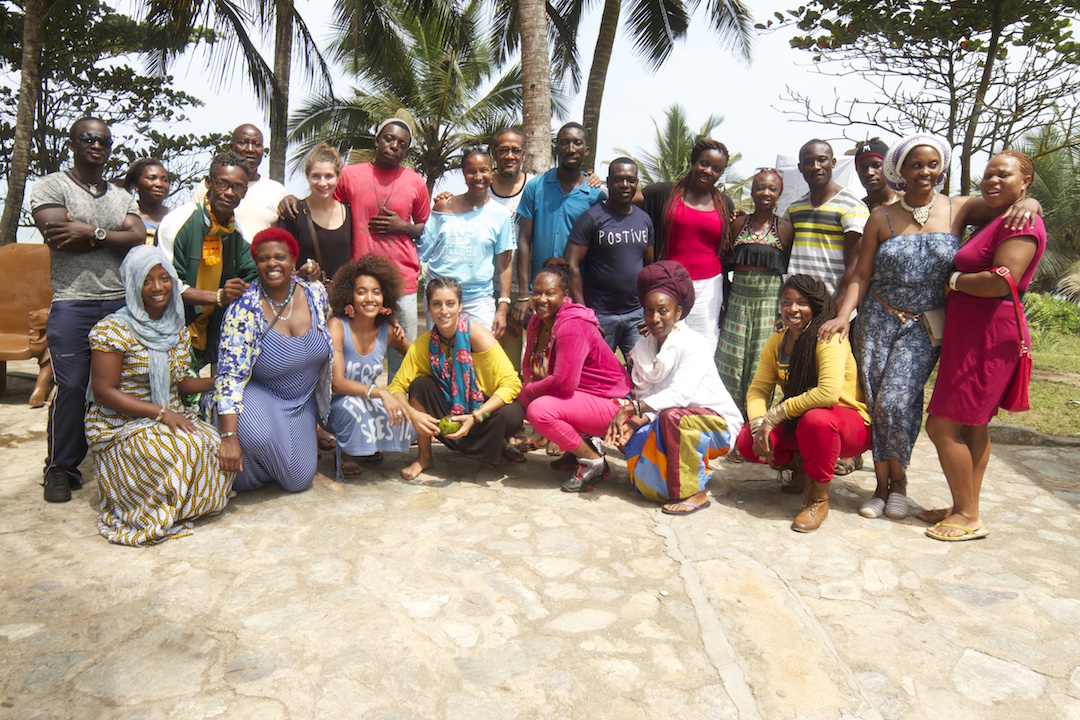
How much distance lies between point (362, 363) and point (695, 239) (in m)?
2.14

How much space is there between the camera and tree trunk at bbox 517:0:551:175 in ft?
24.7

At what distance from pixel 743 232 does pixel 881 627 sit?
2625 millimetres

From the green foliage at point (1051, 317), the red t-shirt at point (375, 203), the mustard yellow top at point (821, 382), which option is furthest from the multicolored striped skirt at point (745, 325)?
the green foliage at point (1051, 317)

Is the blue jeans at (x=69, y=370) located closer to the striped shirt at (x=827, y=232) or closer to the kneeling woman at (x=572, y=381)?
the kneeling woman at (x=572, y=381)

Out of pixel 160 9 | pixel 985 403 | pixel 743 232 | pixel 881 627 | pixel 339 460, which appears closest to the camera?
pixel 881 627

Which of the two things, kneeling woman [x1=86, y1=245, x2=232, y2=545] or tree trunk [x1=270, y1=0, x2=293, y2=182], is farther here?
tree trunk [x1=270, y1=0, x2=293, y2=182]

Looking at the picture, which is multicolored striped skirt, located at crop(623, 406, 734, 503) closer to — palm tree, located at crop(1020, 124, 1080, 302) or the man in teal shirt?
the man in teal shirt

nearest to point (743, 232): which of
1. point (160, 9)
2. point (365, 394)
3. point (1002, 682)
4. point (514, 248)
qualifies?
point (514, 248)

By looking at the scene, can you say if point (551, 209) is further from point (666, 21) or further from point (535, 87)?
point (666, 21)

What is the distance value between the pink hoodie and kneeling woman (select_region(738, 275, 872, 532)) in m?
0.79

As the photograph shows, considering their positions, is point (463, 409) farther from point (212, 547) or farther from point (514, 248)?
point (212, 547)

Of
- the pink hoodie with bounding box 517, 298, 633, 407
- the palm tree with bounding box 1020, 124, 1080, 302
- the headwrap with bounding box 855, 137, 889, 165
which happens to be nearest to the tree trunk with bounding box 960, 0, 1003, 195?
the headwrap with bounding box 855, 137, 889, 165

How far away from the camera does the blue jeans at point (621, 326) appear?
4.96 metres

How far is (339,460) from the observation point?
454 cm
